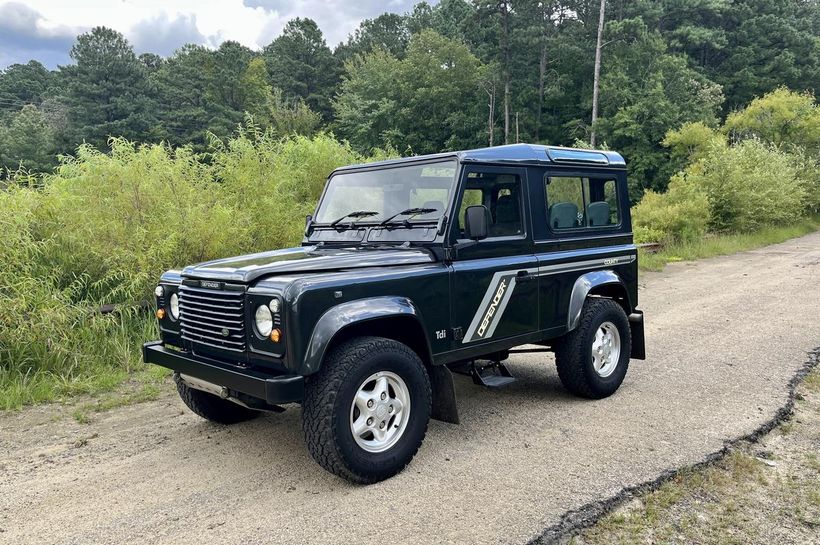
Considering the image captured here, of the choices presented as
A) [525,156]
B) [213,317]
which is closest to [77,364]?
[213,317]

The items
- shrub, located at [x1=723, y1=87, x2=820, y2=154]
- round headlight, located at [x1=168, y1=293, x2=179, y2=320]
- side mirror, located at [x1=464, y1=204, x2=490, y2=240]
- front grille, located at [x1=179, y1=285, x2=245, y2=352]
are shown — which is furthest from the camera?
shrub, located at [x1=723, y1=87, x2=820, y2=154]

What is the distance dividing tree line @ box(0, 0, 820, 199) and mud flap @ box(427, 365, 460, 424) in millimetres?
35228

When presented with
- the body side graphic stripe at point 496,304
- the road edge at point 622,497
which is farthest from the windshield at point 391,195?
the road edge at point 622,497

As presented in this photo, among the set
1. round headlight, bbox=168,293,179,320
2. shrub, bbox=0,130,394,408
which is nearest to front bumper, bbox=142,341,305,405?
round headlight, bbox=168,293,179,320

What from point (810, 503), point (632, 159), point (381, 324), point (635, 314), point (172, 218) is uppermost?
point (632, 159)

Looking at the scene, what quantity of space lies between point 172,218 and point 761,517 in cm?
681

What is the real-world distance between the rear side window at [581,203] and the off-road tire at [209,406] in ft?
9.89

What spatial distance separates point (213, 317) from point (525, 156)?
2.69 meters

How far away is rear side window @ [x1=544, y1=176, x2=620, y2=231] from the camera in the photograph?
4991mm

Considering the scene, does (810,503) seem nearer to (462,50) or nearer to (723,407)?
(723,407)

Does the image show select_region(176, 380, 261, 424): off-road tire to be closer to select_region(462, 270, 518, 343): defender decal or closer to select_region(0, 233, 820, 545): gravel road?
select_region(0, 233, 820, 545): gravel road

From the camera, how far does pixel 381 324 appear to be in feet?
12.9

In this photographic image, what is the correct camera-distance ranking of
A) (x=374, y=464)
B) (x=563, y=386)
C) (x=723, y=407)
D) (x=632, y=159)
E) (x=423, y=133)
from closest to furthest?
(x=374, y=464)
(x=723, y=407)
(x=563, y=386)
(x=632, y=159)
(x=423, y=133)

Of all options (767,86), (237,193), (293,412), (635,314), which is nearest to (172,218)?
(237,193)
